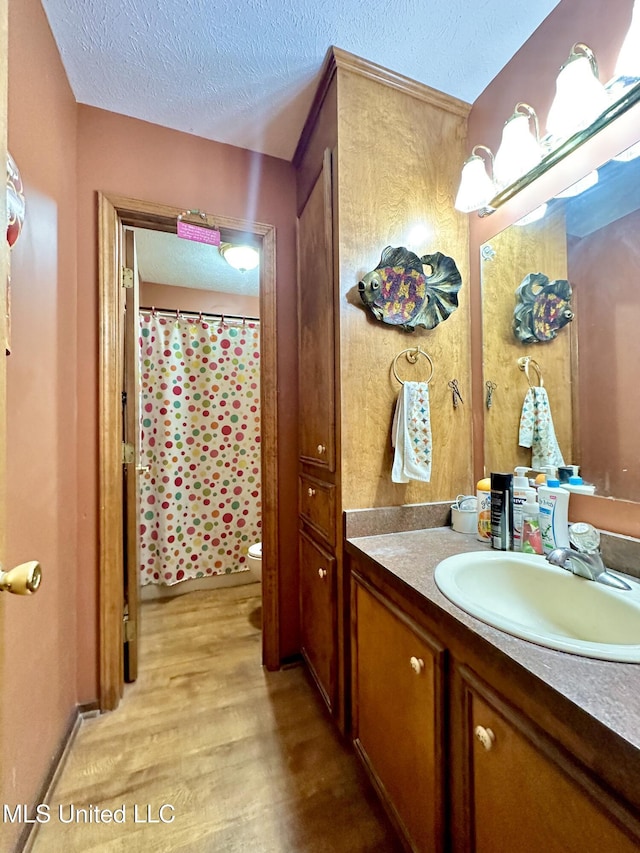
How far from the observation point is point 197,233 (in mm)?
1611

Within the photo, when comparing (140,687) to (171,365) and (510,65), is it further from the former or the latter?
(510,65)

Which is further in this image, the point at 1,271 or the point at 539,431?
the point at 539,431

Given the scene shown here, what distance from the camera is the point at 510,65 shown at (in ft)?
4.22

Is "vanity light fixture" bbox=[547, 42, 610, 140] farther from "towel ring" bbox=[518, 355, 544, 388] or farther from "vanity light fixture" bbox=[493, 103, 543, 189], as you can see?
"towel ring" bbox=[518, 355, 544, 388]

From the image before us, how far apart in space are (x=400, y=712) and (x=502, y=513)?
0.62 m

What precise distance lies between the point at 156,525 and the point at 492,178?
8.99ft

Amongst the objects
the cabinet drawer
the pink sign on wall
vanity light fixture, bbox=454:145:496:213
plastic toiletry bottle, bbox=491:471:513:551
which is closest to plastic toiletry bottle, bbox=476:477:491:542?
plastic toiletry bottle, bbox=491:471:513:551

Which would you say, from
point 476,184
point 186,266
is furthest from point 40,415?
point 186,266

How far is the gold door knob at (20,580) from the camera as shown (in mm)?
533

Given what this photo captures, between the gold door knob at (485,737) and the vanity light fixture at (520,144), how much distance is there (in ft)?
5.06

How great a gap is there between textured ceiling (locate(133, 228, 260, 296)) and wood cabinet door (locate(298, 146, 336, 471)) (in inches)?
Result: 31.0

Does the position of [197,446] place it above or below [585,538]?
above

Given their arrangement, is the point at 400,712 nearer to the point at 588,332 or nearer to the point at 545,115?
the point at 588,332

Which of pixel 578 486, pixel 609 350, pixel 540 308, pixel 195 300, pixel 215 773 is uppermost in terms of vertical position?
pixel 195 300
